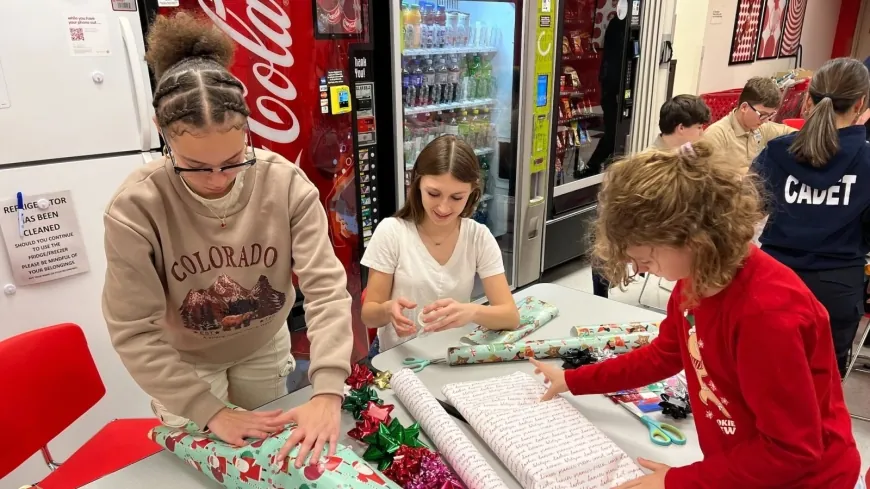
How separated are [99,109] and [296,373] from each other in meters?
1.41

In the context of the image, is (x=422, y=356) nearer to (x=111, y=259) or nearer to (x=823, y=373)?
(x=111, y=259)

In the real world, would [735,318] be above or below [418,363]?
above

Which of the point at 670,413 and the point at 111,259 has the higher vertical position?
the point at 111,259

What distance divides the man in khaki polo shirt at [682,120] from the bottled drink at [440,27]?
135 centimetres

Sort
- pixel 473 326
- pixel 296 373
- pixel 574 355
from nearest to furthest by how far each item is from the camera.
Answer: pixel 574 355
pixel 473 326
pixel 296 373

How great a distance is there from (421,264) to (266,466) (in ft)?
3.23

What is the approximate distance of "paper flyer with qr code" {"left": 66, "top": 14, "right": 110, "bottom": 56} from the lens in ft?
5.85

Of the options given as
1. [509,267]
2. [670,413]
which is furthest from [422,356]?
[509,267]

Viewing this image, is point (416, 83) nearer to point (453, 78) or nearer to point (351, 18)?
point (453, 78)

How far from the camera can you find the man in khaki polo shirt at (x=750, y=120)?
323 centimetres

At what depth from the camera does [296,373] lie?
271 cm

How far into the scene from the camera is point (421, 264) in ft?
6.30

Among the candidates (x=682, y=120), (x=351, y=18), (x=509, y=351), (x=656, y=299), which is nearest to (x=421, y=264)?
(x=509, y=351)

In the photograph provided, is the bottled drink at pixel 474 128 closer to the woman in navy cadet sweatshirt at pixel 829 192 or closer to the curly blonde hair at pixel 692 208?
the woman in navy cadet sweatshirt at pixel 829 192
